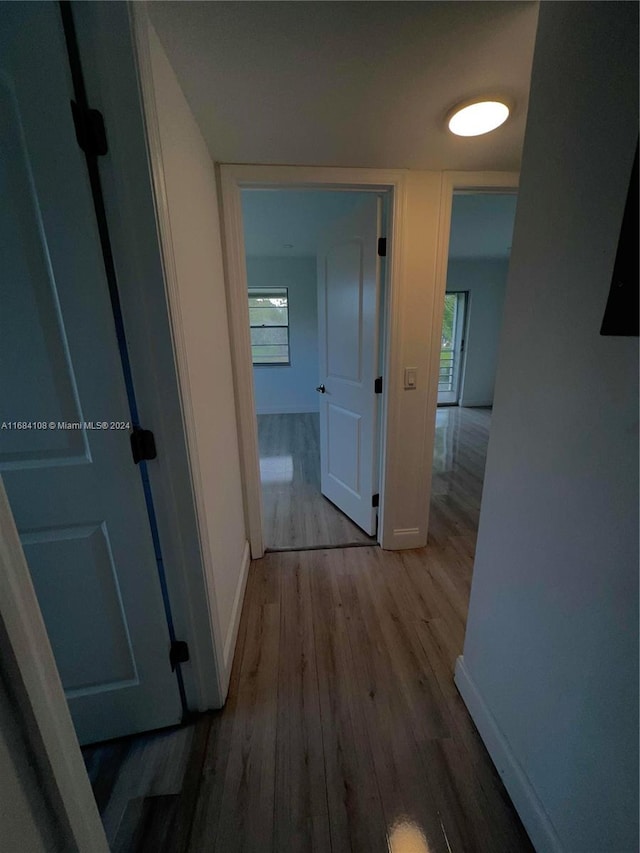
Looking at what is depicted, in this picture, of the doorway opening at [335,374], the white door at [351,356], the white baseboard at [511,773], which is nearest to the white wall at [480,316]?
the doorway opening at [335,374]

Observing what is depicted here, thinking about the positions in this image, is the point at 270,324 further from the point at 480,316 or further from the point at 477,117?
the point at 477,117

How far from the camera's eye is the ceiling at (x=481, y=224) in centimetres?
262

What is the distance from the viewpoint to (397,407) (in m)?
1.81

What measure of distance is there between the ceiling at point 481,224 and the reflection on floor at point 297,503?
2.32 meters

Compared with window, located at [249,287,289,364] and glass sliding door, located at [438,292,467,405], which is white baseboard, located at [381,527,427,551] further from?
glass sliding door, located at [438,292,467,405]

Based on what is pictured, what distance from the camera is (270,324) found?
5.18 metres

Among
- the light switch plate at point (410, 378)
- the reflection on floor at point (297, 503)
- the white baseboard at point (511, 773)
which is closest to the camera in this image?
the white baseboard at point (511, 773)

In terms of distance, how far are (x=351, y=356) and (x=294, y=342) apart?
11.3 feet

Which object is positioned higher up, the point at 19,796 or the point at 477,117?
the point at 477,117

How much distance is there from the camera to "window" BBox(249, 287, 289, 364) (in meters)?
5.04

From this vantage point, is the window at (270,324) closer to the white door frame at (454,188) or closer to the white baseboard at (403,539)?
the white door frame at (454,188)

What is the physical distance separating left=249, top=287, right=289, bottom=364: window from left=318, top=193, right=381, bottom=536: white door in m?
2.99

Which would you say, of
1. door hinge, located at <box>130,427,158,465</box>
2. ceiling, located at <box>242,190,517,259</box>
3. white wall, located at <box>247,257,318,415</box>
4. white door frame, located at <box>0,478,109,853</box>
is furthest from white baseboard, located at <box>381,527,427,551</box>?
white wall, located at <box>247,257,318,415</box>

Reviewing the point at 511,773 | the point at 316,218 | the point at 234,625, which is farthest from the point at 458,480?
the point at 316,218
